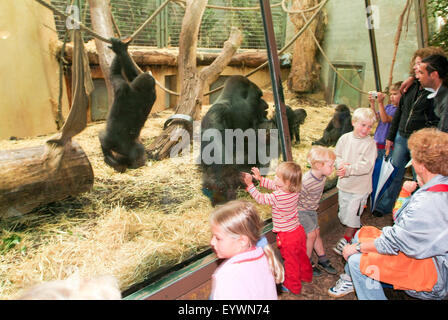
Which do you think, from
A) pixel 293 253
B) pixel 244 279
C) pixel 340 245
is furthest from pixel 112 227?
pixel 340 245

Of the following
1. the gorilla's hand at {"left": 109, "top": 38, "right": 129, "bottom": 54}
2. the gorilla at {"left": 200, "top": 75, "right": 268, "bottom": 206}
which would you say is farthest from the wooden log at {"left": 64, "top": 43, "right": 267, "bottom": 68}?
the gorilla at {"left": 200, "top": 75, "right": 268, "bottom": 206}

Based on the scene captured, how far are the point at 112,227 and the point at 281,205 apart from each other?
1171 mm

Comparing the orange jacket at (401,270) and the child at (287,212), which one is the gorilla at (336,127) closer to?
the child at (287,212)

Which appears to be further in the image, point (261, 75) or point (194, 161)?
point (261, 75)

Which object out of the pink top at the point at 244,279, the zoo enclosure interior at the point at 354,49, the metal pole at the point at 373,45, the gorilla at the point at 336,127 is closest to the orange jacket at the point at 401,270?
the pink top at the point at 244,279

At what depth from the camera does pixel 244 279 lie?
55.0 inches

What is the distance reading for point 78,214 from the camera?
225 cm

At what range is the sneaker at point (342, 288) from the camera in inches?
102

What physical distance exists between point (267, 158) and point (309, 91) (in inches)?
60.1

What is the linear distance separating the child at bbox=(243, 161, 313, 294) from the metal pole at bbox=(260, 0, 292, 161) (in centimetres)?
54

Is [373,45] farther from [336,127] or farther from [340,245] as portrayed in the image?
[340,245]

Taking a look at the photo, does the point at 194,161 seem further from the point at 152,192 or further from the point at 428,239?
the point at 428,239

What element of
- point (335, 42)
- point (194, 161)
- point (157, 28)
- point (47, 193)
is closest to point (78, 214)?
point (47, 193)

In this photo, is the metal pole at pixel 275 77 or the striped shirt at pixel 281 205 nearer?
the striped shirt at pixel 281 205
